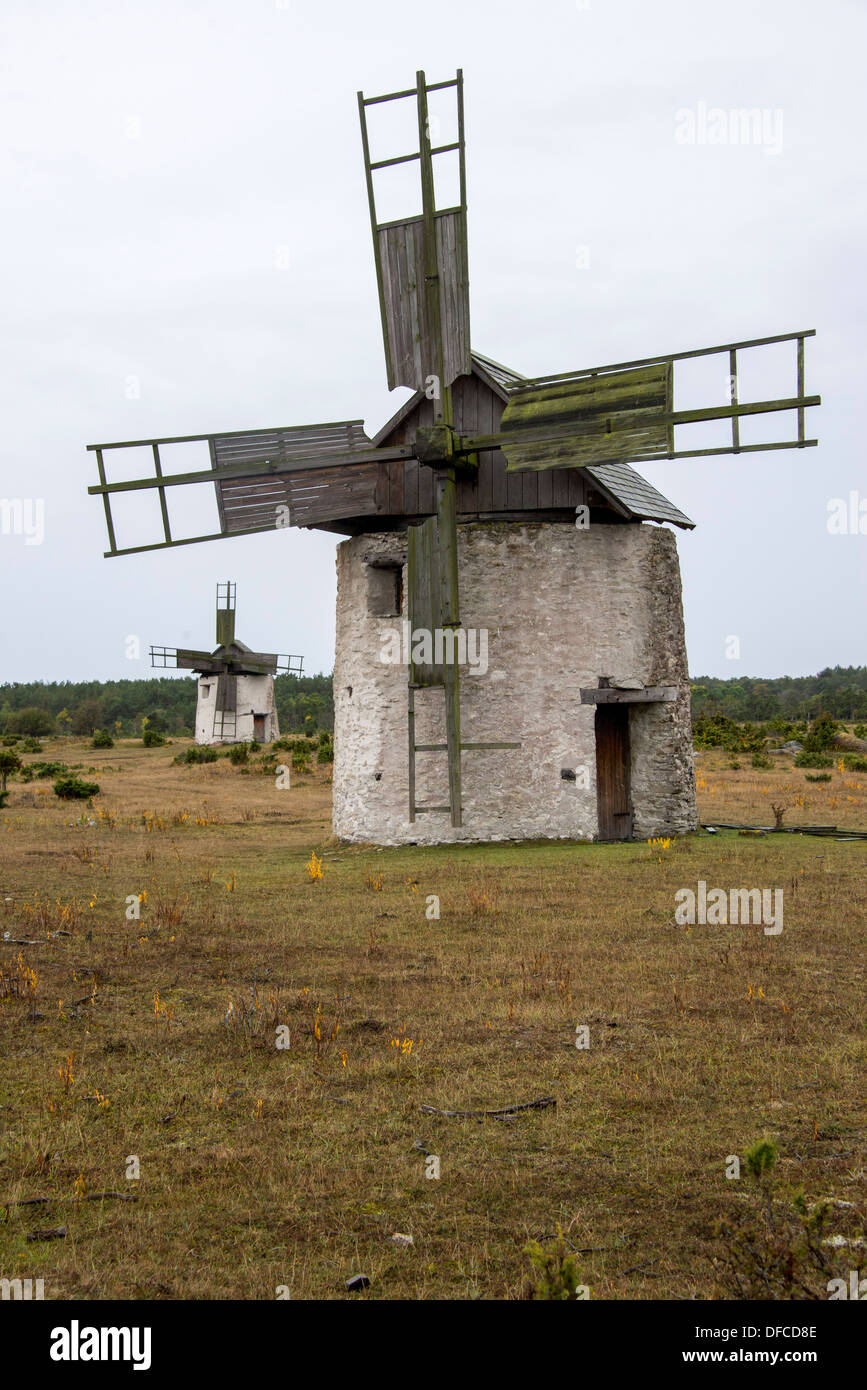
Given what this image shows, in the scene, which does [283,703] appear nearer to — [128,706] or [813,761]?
[128,706]

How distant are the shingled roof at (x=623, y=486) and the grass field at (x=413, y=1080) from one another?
6319 mm

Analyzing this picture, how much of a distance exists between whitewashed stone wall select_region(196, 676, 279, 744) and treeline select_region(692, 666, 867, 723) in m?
20.2

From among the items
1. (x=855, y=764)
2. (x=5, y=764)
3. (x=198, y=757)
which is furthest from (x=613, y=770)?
(x=198, y=757)

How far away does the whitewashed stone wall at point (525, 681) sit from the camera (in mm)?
17109

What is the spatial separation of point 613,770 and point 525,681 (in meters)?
2.36

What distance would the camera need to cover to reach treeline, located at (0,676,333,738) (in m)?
70.8

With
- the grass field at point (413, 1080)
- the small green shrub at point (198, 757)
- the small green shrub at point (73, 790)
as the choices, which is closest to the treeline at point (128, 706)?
the small green shrub at point (198, 757)

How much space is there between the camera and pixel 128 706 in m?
97.1

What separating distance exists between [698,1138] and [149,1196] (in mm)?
2640

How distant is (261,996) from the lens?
8.41 m

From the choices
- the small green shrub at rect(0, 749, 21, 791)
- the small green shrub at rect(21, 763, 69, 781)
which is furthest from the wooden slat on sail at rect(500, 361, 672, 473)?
the small green shrub at rect(21, 763, 69, 781)

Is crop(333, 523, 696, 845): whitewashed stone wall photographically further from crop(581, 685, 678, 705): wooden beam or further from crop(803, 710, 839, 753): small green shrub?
crop(803, 710, 839, 753): small green shrub
